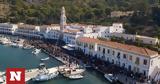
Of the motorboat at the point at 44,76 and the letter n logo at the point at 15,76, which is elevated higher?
the letter n logo at the point at 15,76

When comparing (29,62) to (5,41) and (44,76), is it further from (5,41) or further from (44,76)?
(5,41)

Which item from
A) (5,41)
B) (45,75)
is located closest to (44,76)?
(45,75)

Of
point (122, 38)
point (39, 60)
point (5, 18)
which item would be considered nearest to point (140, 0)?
point (122, 38)

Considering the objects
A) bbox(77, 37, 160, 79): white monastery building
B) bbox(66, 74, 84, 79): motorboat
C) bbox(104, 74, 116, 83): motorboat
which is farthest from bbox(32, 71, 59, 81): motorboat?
bbox(77, 37, 160, 79): white monastery building

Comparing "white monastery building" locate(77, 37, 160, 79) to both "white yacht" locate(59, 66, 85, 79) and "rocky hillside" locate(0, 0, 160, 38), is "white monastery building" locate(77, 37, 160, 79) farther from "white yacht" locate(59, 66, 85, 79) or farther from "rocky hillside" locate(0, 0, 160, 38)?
"rocky hillside" locate(0, 0, 160, 38)

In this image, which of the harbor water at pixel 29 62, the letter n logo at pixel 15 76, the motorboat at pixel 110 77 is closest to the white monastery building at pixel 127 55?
the motorboat at pixel 110 77

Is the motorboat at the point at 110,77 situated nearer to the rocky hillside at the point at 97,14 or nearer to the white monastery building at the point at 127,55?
the white monastery building at the point at 127,55

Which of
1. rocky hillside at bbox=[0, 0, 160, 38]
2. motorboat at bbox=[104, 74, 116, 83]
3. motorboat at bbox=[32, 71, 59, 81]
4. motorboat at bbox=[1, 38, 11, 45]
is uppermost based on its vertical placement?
rocky hillside at bbox=[0, 0, 160, 38]

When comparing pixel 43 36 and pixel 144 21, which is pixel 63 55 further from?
pixel 144 21
